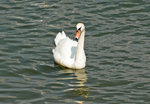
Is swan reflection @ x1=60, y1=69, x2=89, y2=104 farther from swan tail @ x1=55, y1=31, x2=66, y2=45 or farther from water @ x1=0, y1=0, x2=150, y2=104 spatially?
swan tail @ x1=55, y1=31, x2=66, y2=45

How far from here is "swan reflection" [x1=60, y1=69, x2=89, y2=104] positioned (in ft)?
41.7

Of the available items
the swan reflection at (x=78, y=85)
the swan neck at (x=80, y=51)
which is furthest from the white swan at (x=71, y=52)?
the swan reflection at (x=78, y=85)

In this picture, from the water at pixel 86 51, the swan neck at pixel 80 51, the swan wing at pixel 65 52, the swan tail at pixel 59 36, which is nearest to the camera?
the water at pixel 86 51

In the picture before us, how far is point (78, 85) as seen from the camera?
13.4 metres

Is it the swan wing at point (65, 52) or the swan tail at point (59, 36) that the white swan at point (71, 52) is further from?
the swan tail at point (59, 36)

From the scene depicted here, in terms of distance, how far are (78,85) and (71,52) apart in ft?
7.17

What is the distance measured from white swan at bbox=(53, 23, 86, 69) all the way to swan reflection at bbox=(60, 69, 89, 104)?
0.21 metres

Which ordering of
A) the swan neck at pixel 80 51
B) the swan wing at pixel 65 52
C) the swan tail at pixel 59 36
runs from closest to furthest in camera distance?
the swan neck at pixel 80 51 < the swan wing at pixel 65 52 < the swan tail at pixel 59 36

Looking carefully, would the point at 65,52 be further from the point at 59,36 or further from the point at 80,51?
the point at 59,36

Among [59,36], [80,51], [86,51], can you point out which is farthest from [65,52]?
[59,36]

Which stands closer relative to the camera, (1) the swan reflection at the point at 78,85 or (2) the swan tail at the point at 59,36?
(1) the swan reflection at the point at 78,85

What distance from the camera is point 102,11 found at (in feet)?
62.4

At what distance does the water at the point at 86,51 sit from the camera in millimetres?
12617

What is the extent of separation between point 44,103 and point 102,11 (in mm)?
7922
